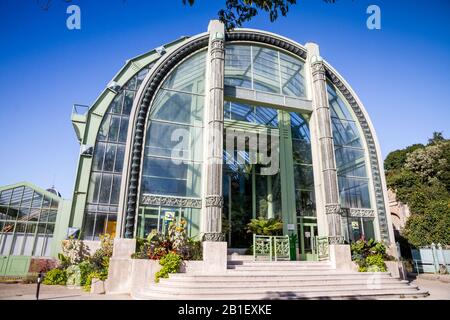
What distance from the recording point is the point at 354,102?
17.7 metres

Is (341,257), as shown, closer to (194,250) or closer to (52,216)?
(194,250)

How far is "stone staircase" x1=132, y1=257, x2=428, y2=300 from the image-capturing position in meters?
9.05

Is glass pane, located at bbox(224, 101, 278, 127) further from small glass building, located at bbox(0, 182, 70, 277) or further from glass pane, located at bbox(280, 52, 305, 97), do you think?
small glass building, located at bbox(0, 182, 70, 277)

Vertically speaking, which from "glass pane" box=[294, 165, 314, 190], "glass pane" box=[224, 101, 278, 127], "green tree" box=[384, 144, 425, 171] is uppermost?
"green tree" box=[384, 144, 425, 171]

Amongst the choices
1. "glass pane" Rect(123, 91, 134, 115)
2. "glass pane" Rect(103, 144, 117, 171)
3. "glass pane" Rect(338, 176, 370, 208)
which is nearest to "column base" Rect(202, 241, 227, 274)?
"glass pane" Rect(338, 176, 370, 208)

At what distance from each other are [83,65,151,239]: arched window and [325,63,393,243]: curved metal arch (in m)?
14.4

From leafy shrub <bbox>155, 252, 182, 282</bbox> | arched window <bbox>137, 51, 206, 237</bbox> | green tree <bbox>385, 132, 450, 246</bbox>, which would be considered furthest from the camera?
Answer: green tree <bbox>385, 132, 450, 246</bbox>

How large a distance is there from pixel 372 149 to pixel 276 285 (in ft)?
36.9

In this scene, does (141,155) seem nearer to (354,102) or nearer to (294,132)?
(294,132)

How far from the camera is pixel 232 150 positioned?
19.6 meters

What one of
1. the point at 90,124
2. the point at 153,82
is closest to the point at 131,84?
the point at 90,124

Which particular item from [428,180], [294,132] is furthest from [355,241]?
[428,180]

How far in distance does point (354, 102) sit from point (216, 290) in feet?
46.9

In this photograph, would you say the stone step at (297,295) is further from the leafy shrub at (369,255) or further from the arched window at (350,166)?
the arched window at (350,166)
